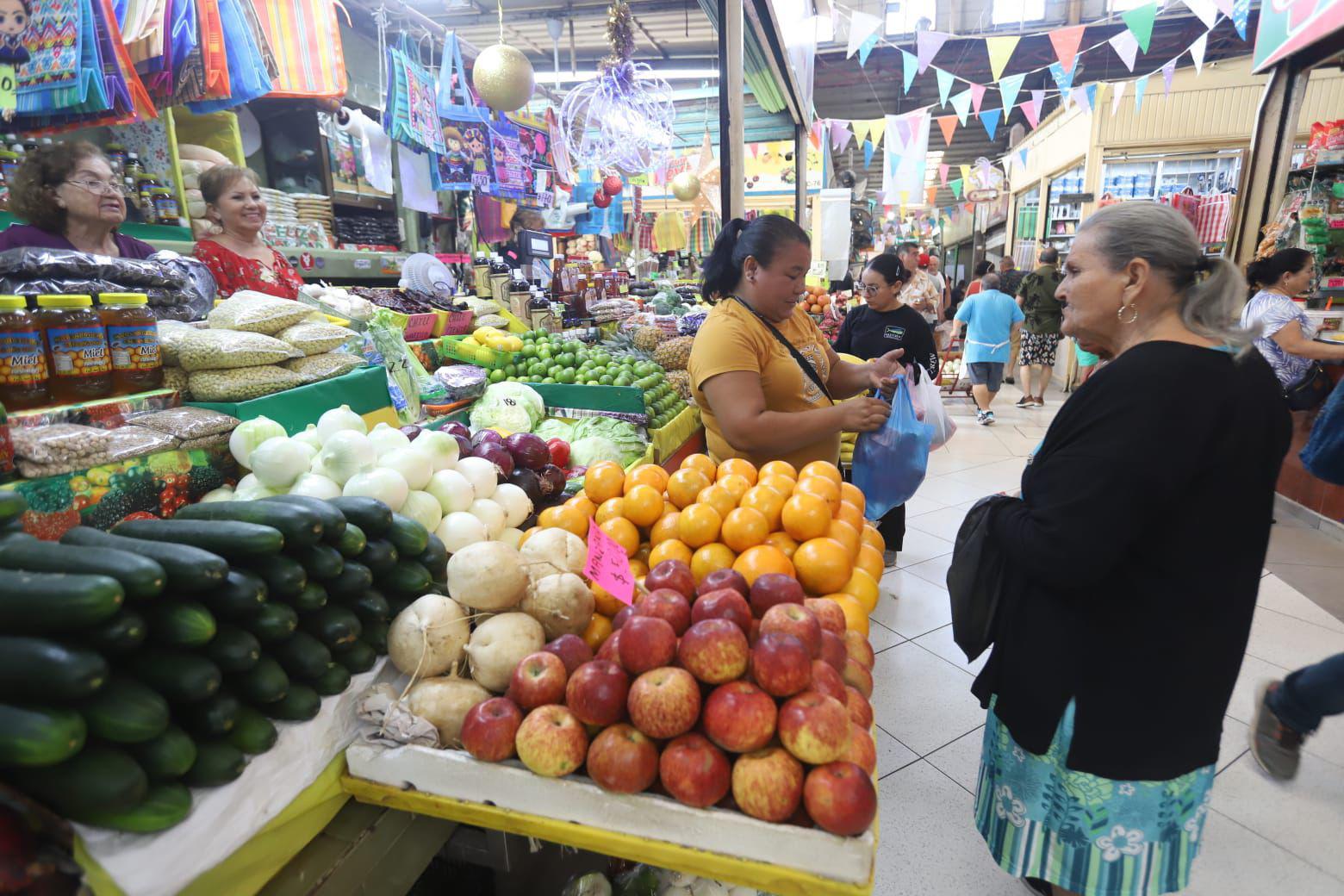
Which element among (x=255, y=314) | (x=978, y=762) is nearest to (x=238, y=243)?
(x=255, y=314)

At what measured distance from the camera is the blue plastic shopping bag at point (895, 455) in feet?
8.39

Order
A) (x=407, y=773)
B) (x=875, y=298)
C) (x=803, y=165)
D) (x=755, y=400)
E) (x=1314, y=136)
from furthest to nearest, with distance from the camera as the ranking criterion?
(x=803, y=165) < (x=1314, y=136) < (x=875, y=298) < (x=755, y=400) < (x=407, y=773)

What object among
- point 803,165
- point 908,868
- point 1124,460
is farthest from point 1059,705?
point 803,165

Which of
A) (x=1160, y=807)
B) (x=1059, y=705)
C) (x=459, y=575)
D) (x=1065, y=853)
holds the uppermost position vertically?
(x=459, y=575)

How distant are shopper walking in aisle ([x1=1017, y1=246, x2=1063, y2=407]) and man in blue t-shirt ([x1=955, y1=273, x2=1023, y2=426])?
0.96 meters

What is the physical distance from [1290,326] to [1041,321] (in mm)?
4806

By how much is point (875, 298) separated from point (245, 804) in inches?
157

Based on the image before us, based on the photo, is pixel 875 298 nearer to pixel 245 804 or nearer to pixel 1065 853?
pixel 1065 853

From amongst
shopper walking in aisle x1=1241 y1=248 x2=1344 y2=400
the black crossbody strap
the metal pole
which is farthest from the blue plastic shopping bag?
shopper walking in aisle x1=1241 y1=248 x2=1344 y2=400

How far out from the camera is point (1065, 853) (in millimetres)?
1466

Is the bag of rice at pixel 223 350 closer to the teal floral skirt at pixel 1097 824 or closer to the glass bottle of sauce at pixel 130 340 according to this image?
the glass bottle of sauce at pixel 130 340

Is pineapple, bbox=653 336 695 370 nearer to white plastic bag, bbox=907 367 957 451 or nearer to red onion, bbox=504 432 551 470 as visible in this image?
white plastic bag, bbox=907 367 957 451

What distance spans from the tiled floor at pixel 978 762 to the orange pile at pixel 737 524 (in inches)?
39.0

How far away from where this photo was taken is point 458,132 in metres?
5.70
